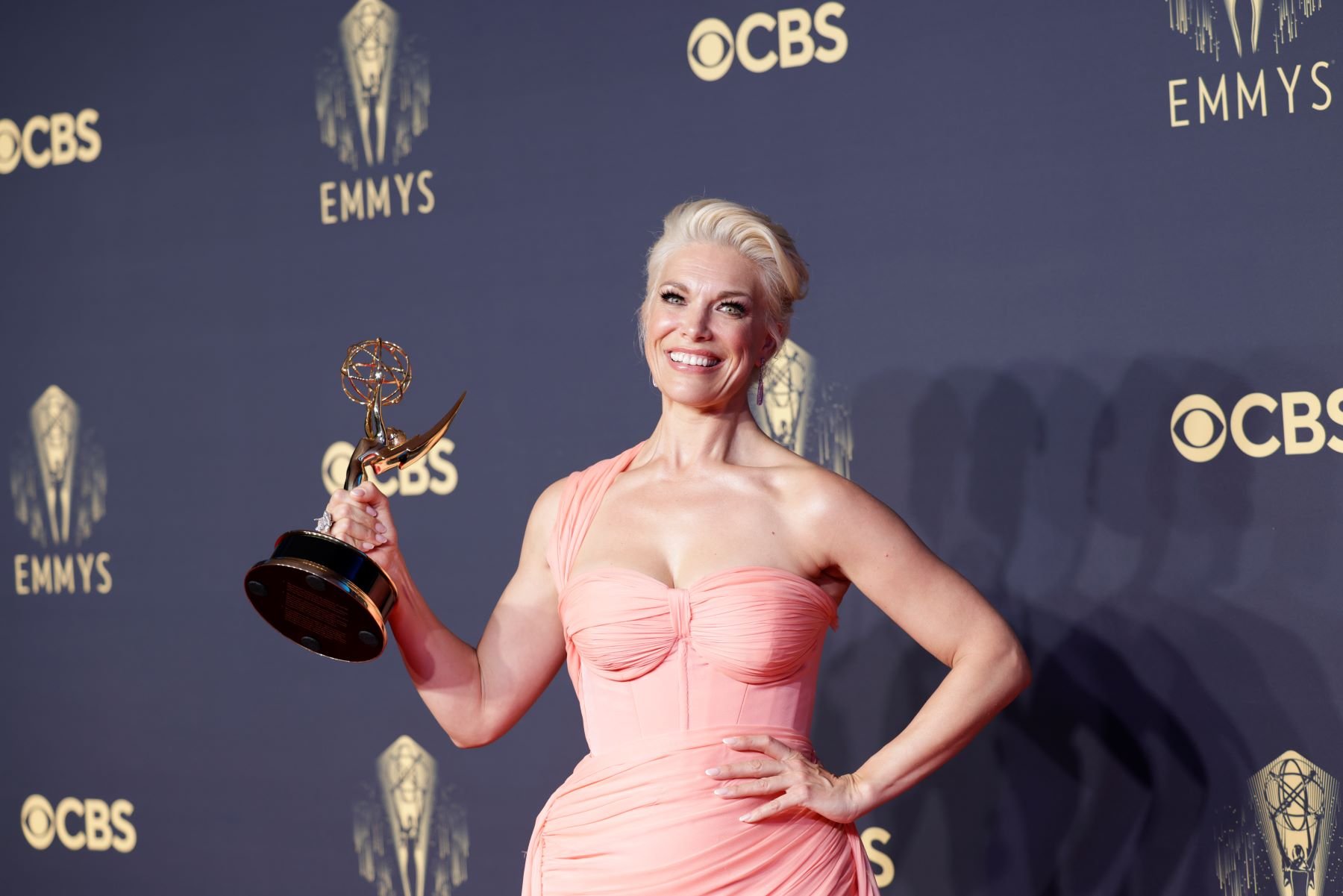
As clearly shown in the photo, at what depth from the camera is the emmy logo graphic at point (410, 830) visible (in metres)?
3.03

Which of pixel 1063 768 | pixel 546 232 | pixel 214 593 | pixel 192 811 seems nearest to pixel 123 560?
pixel 214 593

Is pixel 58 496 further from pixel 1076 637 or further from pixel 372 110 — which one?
pixel 1076 637

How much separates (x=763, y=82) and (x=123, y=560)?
1.96m

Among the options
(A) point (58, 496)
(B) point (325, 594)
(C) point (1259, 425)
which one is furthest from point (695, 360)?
(A) point (58, 496)

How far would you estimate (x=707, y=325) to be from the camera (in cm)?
188

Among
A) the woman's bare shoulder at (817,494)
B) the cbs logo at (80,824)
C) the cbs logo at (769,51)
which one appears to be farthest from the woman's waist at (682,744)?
the cbs logo at (80,824)

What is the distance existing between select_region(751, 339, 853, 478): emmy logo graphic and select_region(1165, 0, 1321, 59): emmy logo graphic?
93 centimetres

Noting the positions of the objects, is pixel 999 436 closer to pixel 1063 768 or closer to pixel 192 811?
pixel 1063 768

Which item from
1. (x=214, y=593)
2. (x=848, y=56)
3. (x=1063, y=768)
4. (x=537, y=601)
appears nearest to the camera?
(x=537, y=601)

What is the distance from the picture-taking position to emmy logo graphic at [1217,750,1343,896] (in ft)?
7.82

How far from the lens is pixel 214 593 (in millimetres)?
3266

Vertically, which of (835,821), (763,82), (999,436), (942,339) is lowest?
(835,821)

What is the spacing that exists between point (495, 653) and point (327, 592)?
389 mm

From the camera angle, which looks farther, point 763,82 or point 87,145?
point 87,145
